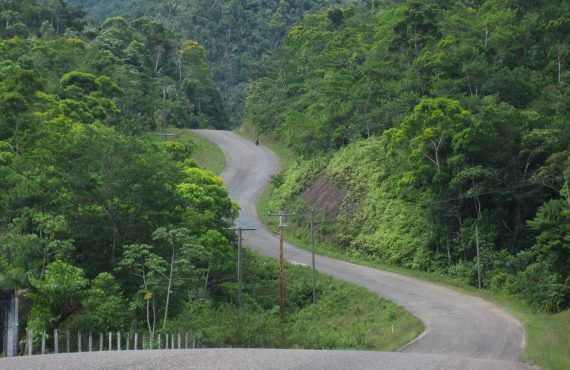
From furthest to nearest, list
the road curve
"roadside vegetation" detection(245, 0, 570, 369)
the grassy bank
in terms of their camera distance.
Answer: "roadside vegetation" detection(245, 0, 570, 369), the road curve, the grassy bank

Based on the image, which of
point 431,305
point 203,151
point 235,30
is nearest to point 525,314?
point 431,305

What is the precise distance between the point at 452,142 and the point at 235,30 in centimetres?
9690

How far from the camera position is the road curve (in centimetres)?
2888

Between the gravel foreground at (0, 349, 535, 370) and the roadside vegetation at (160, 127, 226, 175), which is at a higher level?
the roadside vegetation at (160, 127, 226, 175)

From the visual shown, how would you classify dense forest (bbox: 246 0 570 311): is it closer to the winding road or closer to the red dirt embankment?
the red dirt embankment

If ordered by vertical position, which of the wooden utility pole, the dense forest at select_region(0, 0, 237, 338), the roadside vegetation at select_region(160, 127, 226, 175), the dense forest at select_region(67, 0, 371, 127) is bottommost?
the wooden utility pole

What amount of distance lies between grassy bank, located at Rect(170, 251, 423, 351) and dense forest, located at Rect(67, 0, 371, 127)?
7949cm

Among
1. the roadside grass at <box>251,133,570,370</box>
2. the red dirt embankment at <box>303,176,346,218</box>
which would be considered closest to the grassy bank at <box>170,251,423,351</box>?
the roadside grass at <box>251,133,570,370</box>

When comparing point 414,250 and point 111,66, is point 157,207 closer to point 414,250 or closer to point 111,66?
point 414,250

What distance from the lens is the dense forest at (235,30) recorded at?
12900cm

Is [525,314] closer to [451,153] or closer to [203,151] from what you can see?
[451,153]

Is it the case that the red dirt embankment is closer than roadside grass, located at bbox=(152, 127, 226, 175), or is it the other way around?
Answer: the red dirt embankment

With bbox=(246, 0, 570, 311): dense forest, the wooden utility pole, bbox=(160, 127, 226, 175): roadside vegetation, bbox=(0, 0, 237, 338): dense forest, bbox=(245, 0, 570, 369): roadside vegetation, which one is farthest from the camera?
bbox=(160, 127, 226, 175): roadside vegetation

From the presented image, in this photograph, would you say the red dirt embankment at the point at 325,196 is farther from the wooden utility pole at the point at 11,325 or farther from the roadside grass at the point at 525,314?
the wooden utility pole at the point at 11,325
